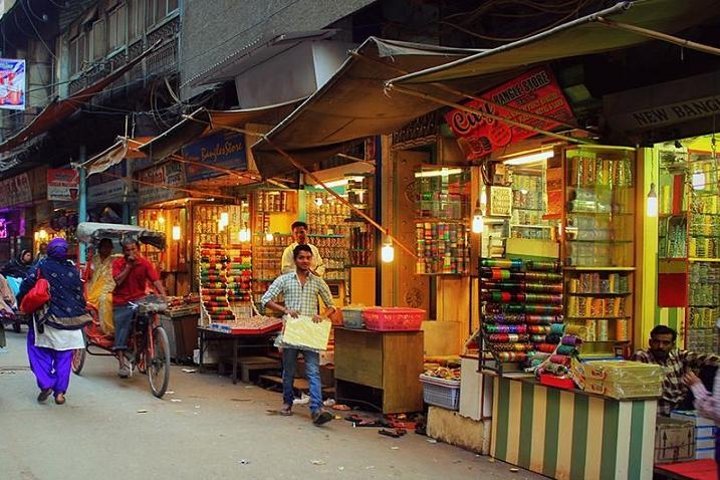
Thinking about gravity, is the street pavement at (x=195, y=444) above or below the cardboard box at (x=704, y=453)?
below

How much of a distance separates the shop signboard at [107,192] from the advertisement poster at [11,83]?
3.05 meters

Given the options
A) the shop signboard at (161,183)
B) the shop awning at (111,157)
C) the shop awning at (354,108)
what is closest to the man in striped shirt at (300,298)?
the shop awning at (354,108)

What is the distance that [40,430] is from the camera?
8.21 meters

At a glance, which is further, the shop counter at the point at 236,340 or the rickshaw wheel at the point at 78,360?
the rickshaw wheel at the point at 78,360

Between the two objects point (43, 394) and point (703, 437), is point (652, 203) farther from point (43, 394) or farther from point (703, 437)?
point (43, 394)

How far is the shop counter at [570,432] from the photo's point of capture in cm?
622

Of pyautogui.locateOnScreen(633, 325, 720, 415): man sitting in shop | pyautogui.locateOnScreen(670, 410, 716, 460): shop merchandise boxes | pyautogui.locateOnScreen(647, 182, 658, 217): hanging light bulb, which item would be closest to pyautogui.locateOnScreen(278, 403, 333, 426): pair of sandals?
pyautogui.locateOnScreen(633, 325, 720, 415): man sitting in shop

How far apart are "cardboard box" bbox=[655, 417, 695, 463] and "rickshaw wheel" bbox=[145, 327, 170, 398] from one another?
19.4 ft

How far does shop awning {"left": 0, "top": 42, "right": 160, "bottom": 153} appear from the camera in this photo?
1934cm

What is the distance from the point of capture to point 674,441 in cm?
661

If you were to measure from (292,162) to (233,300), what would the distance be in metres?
3.52

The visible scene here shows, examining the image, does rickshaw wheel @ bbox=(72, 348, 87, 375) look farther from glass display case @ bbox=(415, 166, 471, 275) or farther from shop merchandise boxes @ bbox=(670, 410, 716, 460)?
shop merchandise boxes @ bbox=(670, 410, 716, 460)

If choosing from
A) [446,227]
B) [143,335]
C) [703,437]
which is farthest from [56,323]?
[703,437]

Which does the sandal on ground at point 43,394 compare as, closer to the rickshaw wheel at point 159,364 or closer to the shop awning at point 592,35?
the rickshaw wheel at point 159,364
